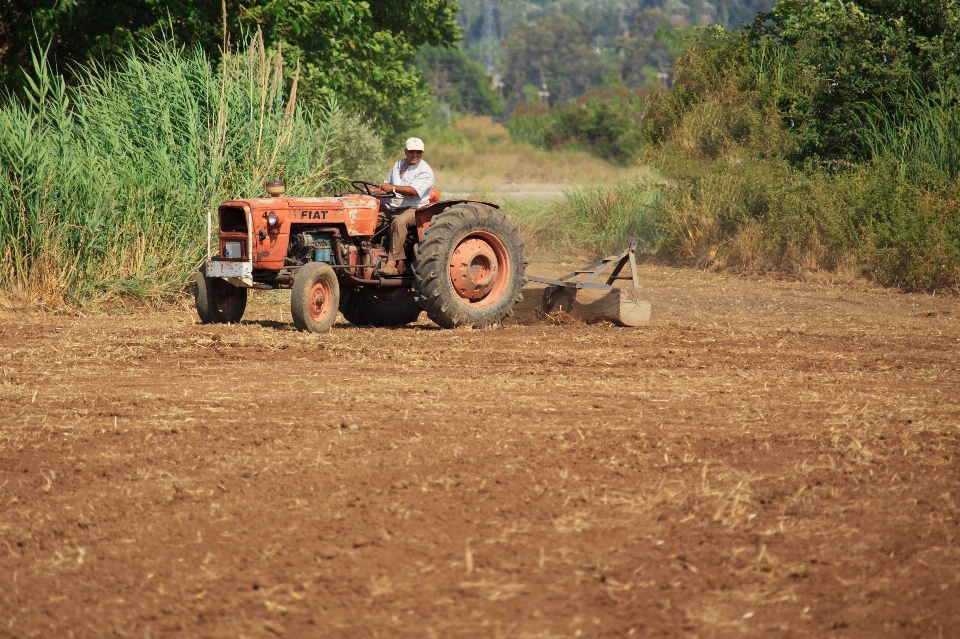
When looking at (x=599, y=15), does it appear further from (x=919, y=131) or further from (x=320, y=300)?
(x=320, y=300)

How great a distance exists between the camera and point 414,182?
9.37 metres

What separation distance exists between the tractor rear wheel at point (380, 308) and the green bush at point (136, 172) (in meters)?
2.10

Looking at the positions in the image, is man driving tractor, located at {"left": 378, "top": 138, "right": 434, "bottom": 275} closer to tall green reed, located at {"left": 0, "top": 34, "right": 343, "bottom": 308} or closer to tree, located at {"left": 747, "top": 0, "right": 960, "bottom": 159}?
tall green reed, located at {"left": 0, "top": 34, "right": 343, "bottom": 308}

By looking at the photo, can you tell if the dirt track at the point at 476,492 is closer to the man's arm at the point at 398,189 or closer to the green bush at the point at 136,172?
the man's arm at the point at 398,189

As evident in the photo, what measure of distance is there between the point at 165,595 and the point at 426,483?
4.41 ft

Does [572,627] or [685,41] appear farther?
[685,41]

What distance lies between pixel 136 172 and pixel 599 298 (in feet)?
16.1

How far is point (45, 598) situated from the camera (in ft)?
11.7

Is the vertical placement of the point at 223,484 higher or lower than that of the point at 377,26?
lower

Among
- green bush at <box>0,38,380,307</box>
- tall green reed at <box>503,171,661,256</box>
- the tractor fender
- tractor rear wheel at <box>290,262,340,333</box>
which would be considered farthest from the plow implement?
tall green reed at <box>503,171,661,256</box>

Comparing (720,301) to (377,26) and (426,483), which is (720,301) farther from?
(377,26)

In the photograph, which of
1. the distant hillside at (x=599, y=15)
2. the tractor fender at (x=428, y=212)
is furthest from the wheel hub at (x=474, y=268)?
the distant hillside at (x=599, y=15)

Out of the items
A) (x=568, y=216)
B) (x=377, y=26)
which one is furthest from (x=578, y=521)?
(x=377, y=26)

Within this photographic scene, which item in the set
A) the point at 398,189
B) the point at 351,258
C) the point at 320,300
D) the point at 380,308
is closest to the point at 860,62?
the point at 398,189
